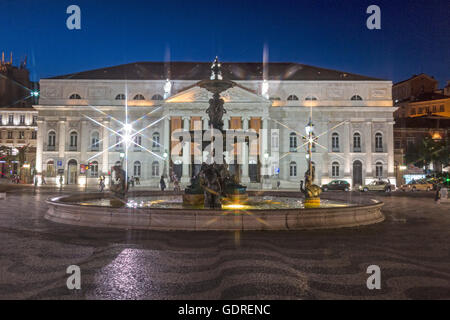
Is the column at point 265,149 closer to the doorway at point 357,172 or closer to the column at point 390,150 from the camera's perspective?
the doorway at point 357,172

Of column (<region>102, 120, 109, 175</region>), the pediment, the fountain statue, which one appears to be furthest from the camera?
column (<region>102, 120, 109, 175</region>)

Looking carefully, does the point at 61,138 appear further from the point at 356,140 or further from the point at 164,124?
the point at 356,140

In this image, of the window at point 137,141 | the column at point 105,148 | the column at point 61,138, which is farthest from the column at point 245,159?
the column at point 61,138

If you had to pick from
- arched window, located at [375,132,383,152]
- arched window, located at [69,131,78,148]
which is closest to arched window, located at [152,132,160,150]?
arched window, located at [69,131,78,148]

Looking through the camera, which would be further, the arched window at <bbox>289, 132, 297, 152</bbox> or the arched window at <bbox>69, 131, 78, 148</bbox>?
the arched window at <bbox>69, 131, 78, 148</bbox>

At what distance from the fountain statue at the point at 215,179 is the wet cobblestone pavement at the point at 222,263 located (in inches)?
117

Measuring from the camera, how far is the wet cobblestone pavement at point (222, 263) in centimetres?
466

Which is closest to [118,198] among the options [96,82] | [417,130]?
[96,82]

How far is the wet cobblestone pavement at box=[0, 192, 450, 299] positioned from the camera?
4664 mm

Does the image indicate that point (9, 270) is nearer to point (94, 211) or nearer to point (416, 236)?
point (94, 211)

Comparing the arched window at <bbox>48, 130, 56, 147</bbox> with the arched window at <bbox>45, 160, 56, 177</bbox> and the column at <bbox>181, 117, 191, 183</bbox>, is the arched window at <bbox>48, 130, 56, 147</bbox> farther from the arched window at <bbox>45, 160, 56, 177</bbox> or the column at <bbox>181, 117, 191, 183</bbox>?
the column at <bbox>181, 117, 191, 183</bbox>

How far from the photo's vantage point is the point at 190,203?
43.7 ft

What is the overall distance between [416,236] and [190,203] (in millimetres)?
7435

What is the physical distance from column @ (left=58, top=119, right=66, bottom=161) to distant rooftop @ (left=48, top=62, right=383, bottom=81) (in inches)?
261
